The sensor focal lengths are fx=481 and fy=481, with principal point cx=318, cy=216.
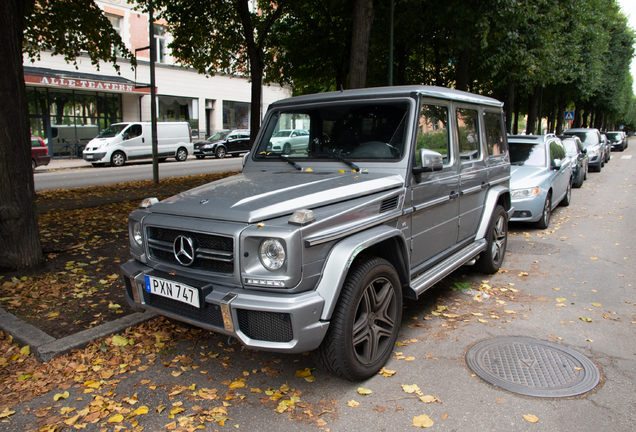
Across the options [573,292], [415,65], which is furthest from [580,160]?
[573,292]

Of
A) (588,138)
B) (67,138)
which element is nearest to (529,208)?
(588,138)

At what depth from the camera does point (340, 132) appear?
A: 4270 mm

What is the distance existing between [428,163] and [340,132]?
0.90 metres

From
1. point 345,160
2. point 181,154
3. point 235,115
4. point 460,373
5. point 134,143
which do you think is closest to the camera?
point 460,373

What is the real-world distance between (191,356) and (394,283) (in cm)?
170

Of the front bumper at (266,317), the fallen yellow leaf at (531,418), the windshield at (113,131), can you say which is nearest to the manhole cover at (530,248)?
the fallen yellow leaf at (531,418)

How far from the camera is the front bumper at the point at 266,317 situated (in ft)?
9.10

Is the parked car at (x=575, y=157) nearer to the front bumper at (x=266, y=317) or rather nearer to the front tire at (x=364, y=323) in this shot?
the front tire at (x=364, y=323)

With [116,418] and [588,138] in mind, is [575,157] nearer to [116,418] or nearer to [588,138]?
[588,138]

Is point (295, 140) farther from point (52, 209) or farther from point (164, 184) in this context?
point (164, 184)

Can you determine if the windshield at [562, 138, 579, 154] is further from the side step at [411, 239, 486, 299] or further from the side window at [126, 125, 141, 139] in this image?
the side window at [126, 125, 141, 139]

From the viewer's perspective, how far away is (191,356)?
380cm

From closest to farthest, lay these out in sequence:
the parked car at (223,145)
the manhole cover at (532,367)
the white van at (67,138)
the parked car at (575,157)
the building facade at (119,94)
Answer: the manhole cover at (532,367), the parked car at (575,157), the building facade at (119,94), the white van at (67,138), the parked car at (223,145)

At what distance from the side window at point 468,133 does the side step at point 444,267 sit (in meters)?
0.96
